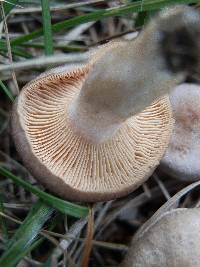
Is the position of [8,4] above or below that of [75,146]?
above

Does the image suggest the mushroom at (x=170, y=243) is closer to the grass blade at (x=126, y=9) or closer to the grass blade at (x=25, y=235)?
the grass blade at (x=25, y=235)

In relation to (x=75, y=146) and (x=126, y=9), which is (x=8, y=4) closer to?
(x=126, y=9)

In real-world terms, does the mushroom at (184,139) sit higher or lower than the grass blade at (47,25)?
lower

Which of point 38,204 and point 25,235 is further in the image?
point 38,204

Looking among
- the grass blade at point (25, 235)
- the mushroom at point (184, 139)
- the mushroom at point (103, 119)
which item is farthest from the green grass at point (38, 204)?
the mushroom at point (184, 139)

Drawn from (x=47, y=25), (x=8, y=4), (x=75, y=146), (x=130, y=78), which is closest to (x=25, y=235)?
(x=75, y=146)
